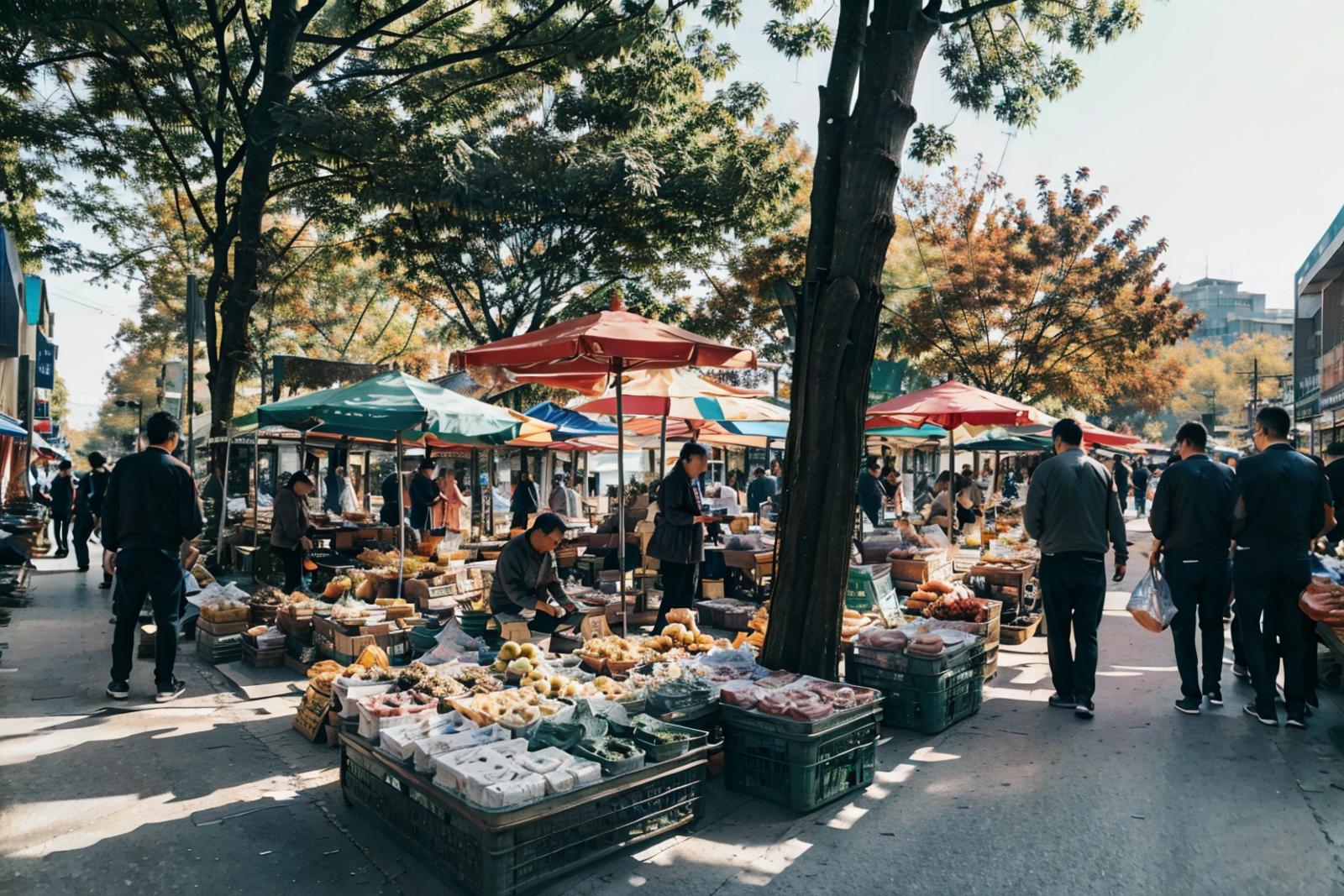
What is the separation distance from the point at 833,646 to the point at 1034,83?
7237 mm

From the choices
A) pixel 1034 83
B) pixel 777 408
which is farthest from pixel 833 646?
pixel 1034 83

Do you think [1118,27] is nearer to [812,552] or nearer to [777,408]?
[777,408]

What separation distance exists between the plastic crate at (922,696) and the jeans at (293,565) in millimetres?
7210

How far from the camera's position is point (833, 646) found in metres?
5.60

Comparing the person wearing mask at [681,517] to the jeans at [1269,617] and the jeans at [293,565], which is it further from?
the jeans at [293,565]

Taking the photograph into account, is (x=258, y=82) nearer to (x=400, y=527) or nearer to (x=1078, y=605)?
(x=400, y=527)

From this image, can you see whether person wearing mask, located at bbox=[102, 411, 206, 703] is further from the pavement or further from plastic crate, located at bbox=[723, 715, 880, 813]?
plastic crate, located at bbox=[723, 715, 880, 813]

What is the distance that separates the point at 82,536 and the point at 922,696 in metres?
14.6

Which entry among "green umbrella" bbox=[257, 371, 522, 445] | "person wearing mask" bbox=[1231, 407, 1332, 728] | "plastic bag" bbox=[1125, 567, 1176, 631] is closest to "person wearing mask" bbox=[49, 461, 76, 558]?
"green umbrella" bbox=[257, 371, 522, 445]

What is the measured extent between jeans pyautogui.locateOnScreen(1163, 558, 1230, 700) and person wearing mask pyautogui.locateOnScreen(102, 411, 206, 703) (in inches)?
296

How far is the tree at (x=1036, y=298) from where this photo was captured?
2117 centimetres

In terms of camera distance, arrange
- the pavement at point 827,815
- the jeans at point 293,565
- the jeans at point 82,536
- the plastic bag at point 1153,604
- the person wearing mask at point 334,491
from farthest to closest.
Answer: the person wearing mask at point 334,491
the jeans at point 82,536
the jeans at point 293,565
the plastic bag at point 1153,604
the pavement at point 827,815

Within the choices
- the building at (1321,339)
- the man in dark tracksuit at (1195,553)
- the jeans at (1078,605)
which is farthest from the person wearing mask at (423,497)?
the building at (1321,339)

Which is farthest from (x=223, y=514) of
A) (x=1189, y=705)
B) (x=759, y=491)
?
(x=1189, y=705)
